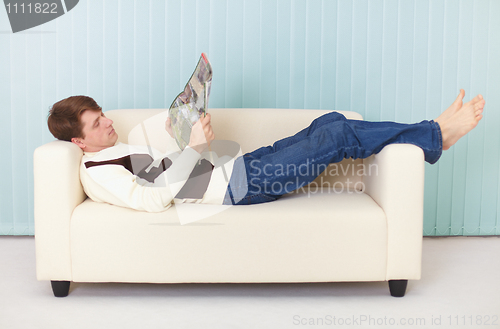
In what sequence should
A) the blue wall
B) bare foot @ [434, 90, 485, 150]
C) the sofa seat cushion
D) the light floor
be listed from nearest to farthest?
1. the light floor
2. the sofa seat cushion
3. bare foot @ [434, 90, 485, 150]
4. the blue wall

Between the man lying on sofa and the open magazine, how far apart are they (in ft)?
0.14

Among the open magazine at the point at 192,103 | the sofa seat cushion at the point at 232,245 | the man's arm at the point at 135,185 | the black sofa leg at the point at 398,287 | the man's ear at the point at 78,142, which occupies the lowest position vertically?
the black sofa leg at the point at 398,287

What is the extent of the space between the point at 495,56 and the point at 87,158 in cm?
227

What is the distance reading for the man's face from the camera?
5.72 ft

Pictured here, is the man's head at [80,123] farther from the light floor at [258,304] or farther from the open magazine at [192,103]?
the light floor at [258,304]

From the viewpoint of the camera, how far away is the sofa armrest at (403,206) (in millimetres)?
1566

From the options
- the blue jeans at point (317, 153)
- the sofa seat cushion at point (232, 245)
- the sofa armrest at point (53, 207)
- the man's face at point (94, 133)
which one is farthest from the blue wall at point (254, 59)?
the sofa seat cushion at point (232, 245)

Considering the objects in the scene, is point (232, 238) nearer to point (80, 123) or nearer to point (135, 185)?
point (135, 185)

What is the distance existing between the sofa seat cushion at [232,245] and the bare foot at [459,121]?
0.44 m

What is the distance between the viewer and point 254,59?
A: 8.06ft

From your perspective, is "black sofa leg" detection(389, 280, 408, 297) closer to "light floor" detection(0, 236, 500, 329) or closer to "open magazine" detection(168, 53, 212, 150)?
"light floor" detection(0, 236, 500, 329)

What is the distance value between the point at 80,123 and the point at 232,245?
2.58ft

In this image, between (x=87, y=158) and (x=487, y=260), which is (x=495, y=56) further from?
(x=87, y=158)

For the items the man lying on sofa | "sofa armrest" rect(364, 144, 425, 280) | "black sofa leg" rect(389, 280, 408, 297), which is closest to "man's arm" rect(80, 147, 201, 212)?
the man lying on sofa
